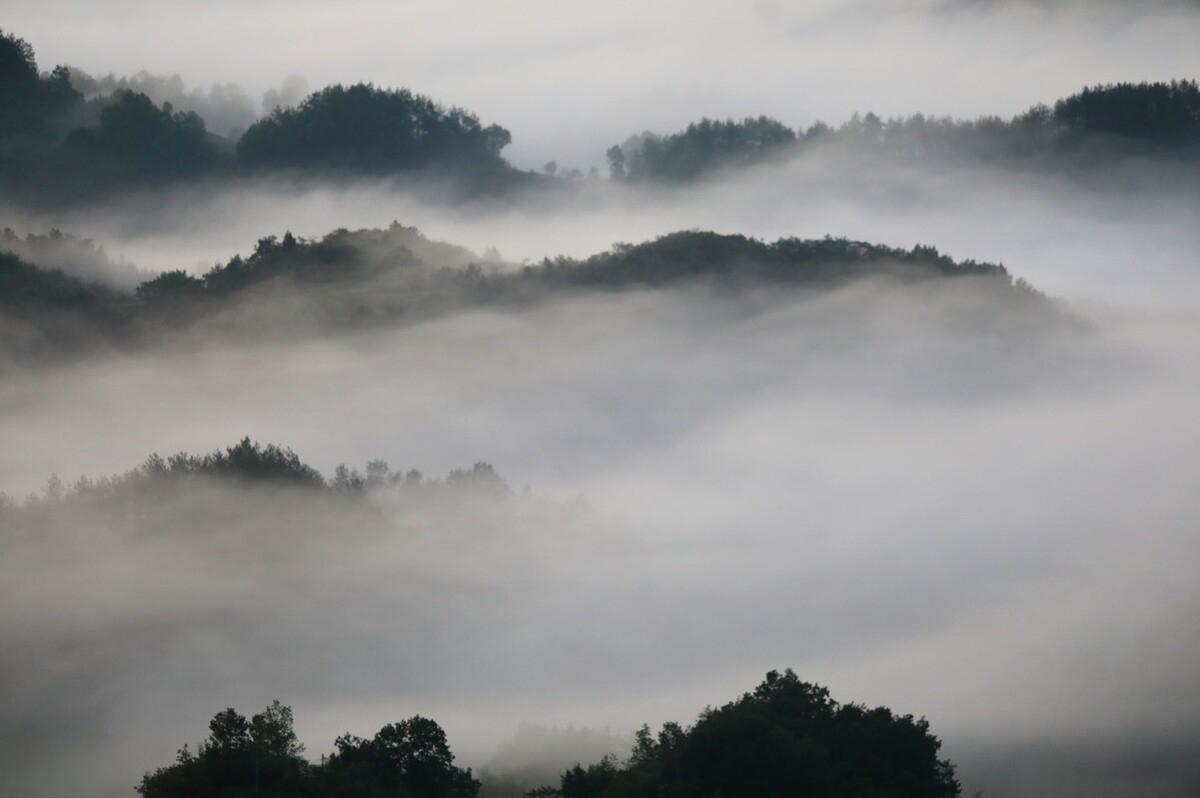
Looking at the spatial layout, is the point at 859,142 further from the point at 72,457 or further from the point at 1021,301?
the point at 72,457

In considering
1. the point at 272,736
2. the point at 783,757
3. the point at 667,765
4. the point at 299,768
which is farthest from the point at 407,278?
the point at 783,757

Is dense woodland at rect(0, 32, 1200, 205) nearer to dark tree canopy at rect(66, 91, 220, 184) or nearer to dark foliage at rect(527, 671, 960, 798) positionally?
dark tree canopy at rect(66, 91, 220, 184)

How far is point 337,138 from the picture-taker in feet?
596

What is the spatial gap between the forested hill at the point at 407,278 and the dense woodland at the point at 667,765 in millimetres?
82259

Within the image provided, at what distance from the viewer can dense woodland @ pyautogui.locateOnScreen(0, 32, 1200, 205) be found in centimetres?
17825

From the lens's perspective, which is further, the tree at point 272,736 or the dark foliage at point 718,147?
the dark foliage at point 718,147

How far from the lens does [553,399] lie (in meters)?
166

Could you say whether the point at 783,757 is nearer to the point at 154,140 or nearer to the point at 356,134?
the point at 356,134

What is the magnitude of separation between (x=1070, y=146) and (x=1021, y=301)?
33.6m

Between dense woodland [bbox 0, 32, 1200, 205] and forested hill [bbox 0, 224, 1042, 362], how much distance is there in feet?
75.6

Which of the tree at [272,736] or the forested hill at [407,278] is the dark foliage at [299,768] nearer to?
the tree at [272,736]

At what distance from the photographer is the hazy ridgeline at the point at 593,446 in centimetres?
10275

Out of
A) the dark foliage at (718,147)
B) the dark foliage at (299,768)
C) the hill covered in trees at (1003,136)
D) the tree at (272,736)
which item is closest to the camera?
the dark foliage at (299,768)

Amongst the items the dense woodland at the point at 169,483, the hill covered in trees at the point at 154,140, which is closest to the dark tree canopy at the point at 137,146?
the hill covered in trees at the point at 154,140
